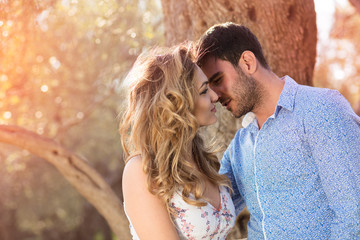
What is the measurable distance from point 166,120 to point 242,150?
67cm

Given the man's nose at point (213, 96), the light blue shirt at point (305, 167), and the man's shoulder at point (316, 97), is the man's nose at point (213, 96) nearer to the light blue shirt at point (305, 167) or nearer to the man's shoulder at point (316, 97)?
the light blue shirt at point (305, 167)

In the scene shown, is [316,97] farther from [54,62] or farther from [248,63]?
[54,62]

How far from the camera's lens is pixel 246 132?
311cm

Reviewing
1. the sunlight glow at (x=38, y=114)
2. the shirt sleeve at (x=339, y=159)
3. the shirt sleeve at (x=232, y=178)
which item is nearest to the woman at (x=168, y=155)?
the shirt sleeve at (x=232, y=178)

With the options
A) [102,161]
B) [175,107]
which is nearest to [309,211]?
[175,107]

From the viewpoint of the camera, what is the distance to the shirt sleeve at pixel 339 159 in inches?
90.7

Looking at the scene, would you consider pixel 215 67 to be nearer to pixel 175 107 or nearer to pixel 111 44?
pixel 175 107

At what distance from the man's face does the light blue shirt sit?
0.55 ft

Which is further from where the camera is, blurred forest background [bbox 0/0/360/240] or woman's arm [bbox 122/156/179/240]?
blurred forest background [bbox 0/0/360/240]

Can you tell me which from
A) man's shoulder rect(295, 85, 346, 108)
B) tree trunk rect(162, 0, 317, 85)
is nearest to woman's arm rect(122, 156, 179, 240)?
man's shoulder rect(295, 85, 346, 108)

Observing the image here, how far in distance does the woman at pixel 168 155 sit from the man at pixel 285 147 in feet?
0.67

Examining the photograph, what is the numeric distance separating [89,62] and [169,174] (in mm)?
5598

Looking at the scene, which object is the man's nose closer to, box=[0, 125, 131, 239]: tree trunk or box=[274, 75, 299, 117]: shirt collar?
box=[274, 75, 299, 117]: shirt collar

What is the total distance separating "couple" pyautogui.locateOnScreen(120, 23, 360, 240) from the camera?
7.85 ft
